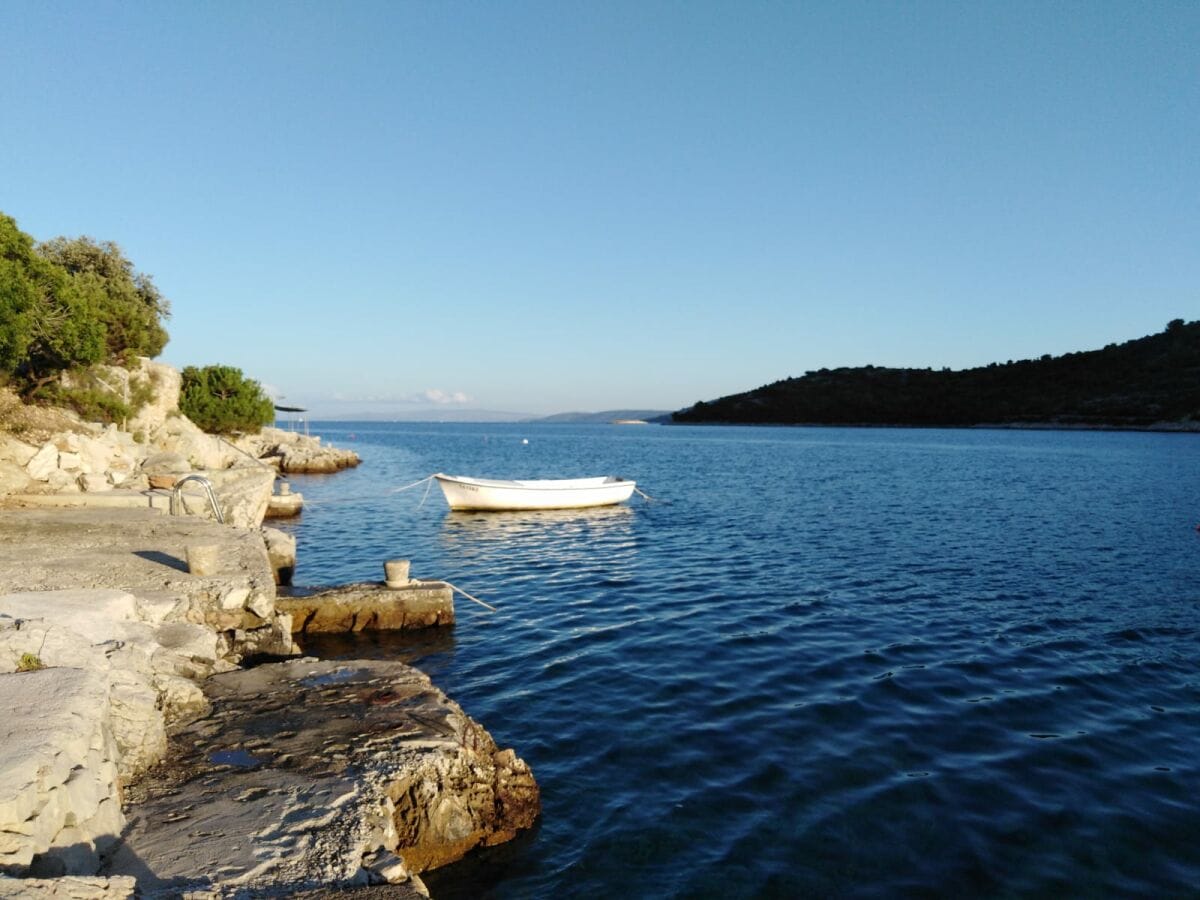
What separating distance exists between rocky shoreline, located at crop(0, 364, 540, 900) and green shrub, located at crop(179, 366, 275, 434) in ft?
129

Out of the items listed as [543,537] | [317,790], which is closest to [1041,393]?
[543,537]

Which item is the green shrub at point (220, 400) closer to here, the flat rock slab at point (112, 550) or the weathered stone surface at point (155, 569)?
the flat rock slab at point (112, 550)

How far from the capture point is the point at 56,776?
178 inches

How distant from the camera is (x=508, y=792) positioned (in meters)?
7.21

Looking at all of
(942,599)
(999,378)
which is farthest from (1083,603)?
(999,378)

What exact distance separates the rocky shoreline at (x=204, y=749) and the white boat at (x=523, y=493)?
1758cm

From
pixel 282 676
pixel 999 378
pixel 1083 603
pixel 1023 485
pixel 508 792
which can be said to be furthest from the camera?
pixel 999 378

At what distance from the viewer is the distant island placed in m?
129

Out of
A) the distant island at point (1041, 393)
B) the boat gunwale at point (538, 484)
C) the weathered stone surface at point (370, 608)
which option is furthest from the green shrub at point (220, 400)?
the distant island at point (1041, 393)

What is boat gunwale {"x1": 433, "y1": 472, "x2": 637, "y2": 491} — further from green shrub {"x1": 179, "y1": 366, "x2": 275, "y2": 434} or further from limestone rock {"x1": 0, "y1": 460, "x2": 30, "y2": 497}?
green shrub {"x1": 179, "y1": 366, "x2": 275, "y2": 434}

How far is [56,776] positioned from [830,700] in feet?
31.0

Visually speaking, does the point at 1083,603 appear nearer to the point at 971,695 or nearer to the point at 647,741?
the point at 971,695

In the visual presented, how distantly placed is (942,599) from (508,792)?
42.4ft

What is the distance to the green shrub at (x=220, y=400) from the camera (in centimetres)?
4825
